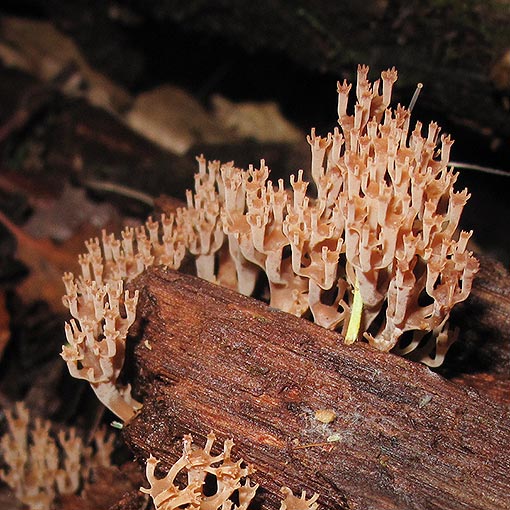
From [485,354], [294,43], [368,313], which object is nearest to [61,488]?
[368,313]

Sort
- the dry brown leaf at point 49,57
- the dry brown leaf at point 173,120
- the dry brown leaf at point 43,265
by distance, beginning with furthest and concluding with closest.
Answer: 1. the dry brown leaf at point 49,57
2. the dry brown leaf at point 173,120
3. the dry brown leaf at point 43,265

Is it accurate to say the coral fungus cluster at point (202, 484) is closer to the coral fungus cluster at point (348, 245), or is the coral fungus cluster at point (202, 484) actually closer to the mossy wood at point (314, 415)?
the mossy wood at point (314, 415)

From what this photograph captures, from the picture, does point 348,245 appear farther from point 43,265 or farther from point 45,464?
point 43,265

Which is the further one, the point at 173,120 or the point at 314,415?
the point at 173,120

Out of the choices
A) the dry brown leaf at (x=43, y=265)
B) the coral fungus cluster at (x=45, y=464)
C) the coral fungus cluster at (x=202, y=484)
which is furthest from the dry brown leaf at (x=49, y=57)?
the coral fungus cluster at (x=202, y=484)

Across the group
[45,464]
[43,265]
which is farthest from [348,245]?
[43,265]

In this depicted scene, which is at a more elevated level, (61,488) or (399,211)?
(399,211)

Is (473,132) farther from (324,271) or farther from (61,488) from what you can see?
(61,488)
